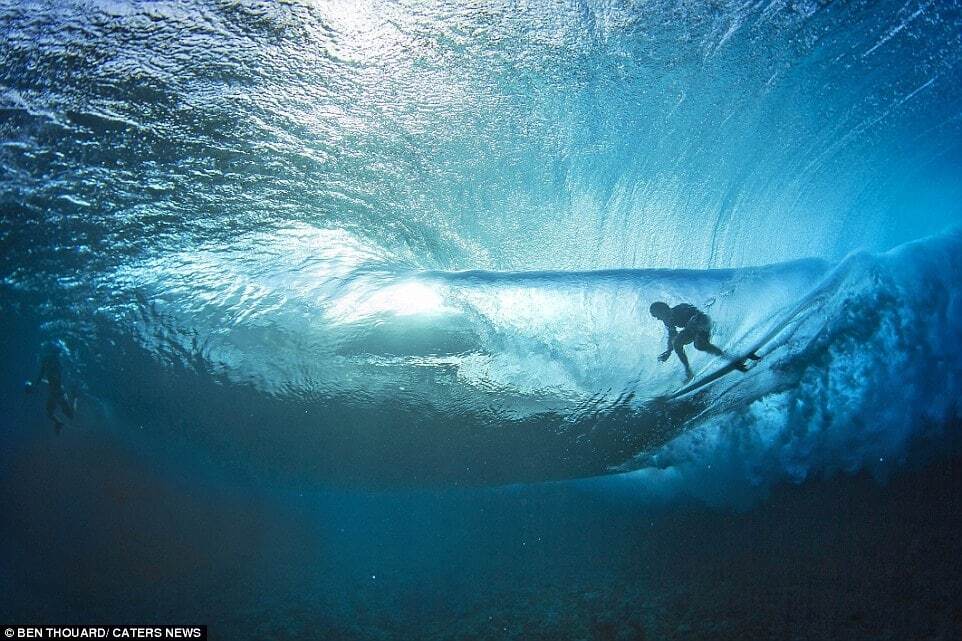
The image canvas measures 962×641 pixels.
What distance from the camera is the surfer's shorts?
18.3 ft

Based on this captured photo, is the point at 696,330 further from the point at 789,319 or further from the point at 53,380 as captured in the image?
the point at 53,380

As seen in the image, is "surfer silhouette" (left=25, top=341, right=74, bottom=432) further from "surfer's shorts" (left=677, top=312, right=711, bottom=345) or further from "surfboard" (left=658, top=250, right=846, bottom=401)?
"surfboard" (left=658, top=250, right=846, bottom=401)

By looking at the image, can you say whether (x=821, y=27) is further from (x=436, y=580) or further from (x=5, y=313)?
(x=5, y=313)

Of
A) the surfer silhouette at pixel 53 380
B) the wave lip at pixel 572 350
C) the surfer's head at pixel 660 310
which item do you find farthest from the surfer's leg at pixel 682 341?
the surfer silhouette at pixel 53 380

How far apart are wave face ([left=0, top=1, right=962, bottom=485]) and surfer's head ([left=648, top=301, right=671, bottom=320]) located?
58 cm

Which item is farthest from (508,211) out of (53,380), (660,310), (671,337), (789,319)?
(53,380)

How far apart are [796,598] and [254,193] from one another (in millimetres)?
7028

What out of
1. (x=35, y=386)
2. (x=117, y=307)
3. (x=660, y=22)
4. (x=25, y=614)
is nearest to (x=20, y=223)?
(x=117, y=307)

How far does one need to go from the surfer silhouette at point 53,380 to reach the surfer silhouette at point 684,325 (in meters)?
13.4

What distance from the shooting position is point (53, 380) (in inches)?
451

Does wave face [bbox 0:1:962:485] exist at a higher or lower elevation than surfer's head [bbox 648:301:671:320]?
higher

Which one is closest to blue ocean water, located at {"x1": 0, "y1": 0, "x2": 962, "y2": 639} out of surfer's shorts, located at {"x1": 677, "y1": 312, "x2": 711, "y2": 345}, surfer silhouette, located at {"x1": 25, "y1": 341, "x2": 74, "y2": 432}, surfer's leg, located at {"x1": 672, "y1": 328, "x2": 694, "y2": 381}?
surfer silhouette, located at {"x1": 25, "y1": 341, "x2": 74, "y2": 432}

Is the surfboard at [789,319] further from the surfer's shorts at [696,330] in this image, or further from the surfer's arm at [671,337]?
the surfer's arm at [671,337]

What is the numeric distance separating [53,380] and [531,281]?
1425 centimetres
